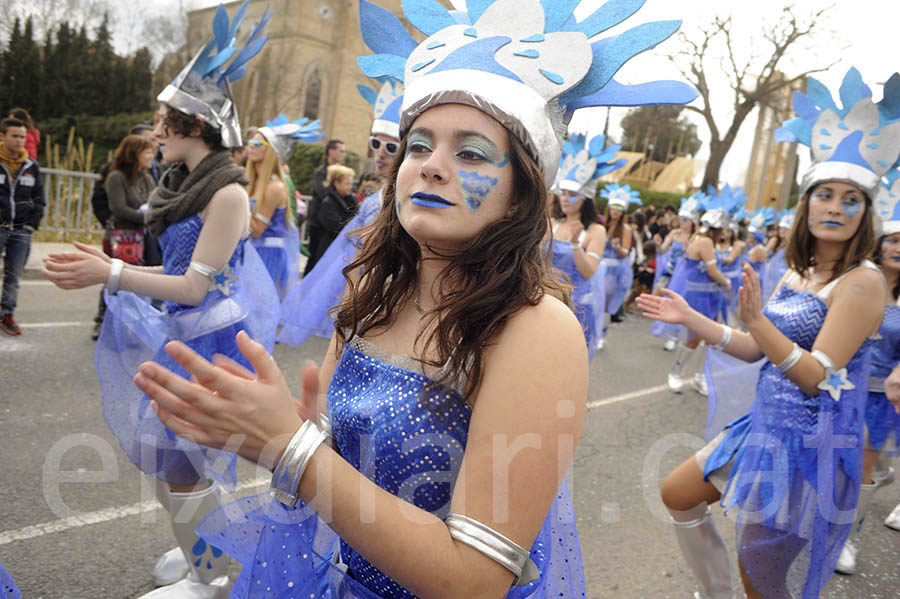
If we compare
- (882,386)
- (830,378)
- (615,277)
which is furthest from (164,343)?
(615,277)

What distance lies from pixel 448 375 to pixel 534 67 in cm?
70

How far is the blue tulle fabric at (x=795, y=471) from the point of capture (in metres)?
2.53

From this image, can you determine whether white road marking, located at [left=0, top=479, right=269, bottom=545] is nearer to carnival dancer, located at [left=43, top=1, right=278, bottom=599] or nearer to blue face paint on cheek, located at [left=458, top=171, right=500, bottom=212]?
carnival dancer, located at [left=43, top=1, right=278, bottom=599]

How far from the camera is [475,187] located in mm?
1431

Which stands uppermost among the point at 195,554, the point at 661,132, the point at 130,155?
the point at 661,132

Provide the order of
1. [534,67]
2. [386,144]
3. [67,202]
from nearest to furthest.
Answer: [534,67], [386,144], [67,202]

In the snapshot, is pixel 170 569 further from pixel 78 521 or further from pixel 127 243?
pixel 127 243

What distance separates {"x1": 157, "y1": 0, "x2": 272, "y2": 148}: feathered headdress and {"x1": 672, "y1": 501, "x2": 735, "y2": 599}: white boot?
253 centimetres

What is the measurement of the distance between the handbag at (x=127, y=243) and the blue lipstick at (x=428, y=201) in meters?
5.95

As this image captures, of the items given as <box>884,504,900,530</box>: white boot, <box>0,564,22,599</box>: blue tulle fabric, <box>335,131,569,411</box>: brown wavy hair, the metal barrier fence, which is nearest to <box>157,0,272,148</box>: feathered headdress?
<box>335,131,569,411</box>: brown wavy hair

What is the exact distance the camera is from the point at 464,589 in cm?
120

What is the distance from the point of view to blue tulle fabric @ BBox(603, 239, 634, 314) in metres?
8.91

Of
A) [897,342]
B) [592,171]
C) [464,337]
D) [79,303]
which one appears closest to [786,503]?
[464,337]

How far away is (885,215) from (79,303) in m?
7.58
